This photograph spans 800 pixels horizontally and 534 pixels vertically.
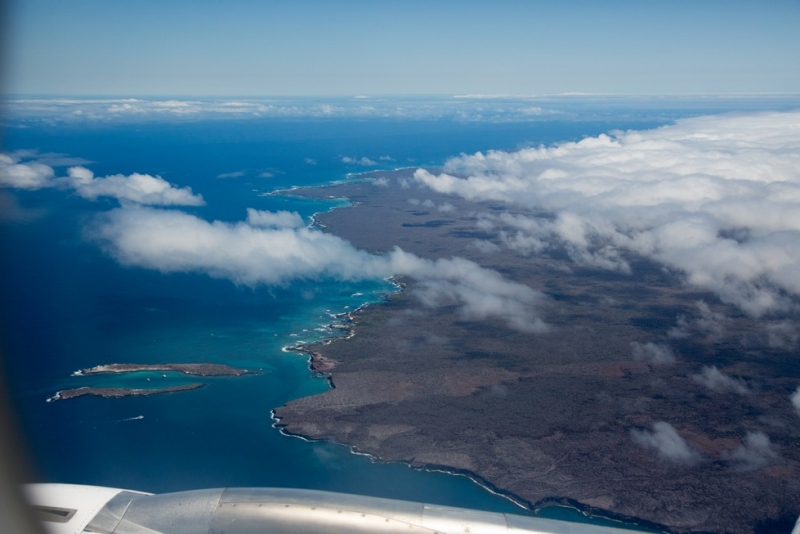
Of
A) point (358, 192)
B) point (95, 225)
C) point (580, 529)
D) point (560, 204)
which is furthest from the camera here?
point (358, 192)

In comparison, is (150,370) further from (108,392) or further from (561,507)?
(561,507)

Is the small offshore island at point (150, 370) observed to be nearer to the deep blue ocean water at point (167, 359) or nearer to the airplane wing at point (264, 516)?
the deep blue ocean water at point (167, 359)

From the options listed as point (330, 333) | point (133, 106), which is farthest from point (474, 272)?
point (133, 106)

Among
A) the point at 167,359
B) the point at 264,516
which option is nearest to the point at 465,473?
the point at 264,516

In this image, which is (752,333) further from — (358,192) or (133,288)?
(358,192)

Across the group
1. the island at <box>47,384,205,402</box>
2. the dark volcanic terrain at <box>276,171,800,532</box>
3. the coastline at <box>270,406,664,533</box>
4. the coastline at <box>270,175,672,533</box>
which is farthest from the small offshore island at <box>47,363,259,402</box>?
the coastline at <box>270,406,664,533</box>

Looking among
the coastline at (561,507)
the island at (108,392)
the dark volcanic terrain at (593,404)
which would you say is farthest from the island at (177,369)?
the coastline at (561,507)

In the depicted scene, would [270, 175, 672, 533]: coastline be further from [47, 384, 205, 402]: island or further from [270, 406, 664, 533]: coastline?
[47, 384, 205, 402]: island
